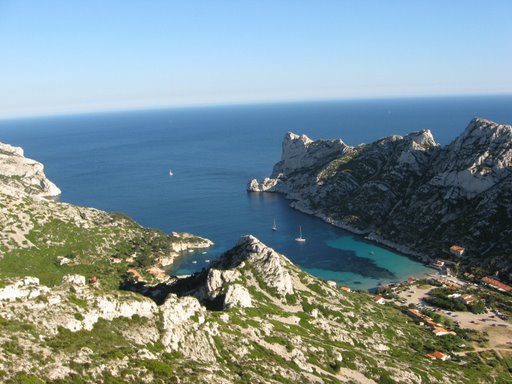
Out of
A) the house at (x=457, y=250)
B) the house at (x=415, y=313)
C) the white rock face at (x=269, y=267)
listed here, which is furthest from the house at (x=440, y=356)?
the house at (x=457, y=250)

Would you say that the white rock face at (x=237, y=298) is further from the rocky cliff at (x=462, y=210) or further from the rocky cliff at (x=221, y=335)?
the rocky cliff at (x=462, y=210)

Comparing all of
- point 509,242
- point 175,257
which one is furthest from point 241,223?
point 509,242

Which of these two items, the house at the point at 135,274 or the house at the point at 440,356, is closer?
the house at the point at 440,356

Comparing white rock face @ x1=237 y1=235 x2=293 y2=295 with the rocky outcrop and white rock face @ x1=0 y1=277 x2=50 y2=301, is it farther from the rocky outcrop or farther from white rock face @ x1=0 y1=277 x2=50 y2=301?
white rock face @ x1=0 y1=277 x2=50 y2=301

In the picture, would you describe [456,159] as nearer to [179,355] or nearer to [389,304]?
[389,304]

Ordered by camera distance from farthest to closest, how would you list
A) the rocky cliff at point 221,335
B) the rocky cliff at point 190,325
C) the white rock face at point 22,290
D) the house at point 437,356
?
the house at point 437,356 → the white rock face at point 22,290 → the rocky cliff at point 190,325 → the rocky cliff at point 221,335

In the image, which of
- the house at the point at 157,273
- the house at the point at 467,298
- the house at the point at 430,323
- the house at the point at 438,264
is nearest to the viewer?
the house at the point at 430,323
